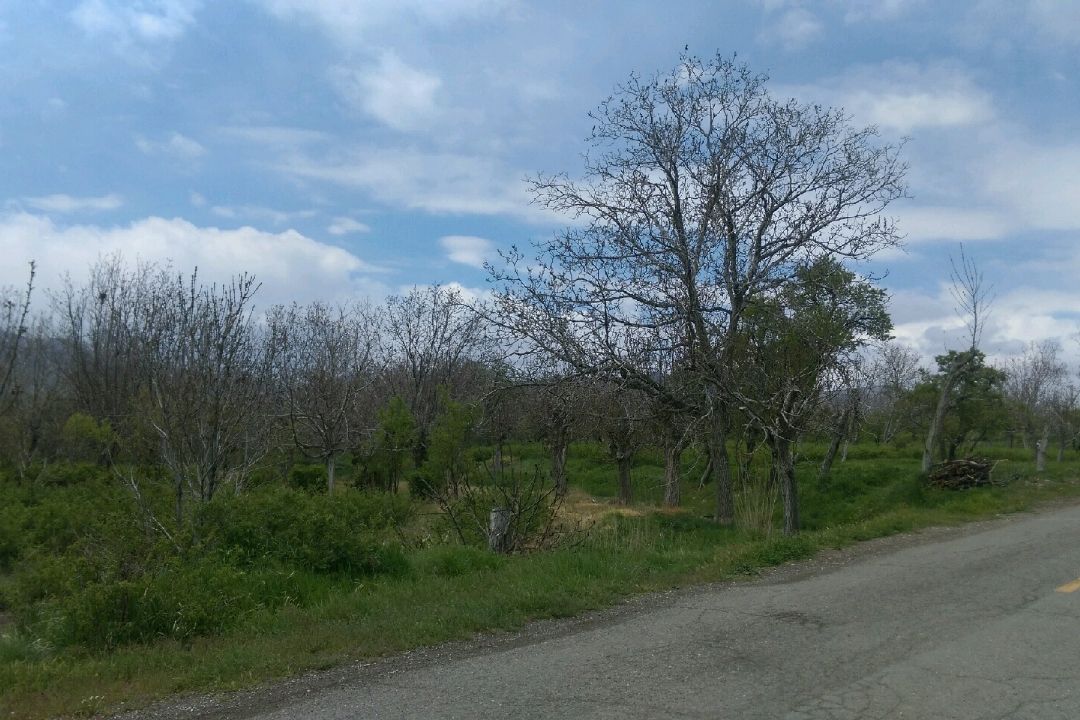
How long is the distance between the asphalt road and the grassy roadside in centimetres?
47

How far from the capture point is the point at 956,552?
11484 mm

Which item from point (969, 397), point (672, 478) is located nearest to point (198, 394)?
point (672, 478)

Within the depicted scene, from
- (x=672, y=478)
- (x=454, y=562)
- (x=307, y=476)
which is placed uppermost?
(x=672, y=478)

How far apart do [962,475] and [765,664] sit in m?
18.4

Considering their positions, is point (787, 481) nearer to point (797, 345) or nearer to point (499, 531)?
point (797, 345)

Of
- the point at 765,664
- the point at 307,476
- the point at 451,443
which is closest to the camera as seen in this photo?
the point at 765,664

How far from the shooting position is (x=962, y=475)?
2239 cm

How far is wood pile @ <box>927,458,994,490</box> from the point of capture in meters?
22.2

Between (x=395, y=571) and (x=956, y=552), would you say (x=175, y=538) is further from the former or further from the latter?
(x=956, y=552)

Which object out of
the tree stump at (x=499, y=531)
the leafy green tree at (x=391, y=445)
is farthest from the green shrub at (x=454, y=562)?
the leafy green tree at (x=391, y=445)

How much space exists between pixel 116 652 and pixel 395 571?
407 centimetres

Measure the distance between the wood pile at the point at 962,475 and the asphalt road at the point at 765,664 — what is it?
1359 centimetres

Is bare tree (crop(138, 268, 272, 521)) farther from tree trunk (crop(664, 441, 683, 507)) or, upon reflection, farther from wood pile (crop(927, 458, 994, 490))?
wood pile (crop(927, 458, 994, 490))

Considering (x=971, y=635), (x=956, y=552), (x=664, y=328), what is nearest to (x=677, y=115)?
(x=664, y=328)
